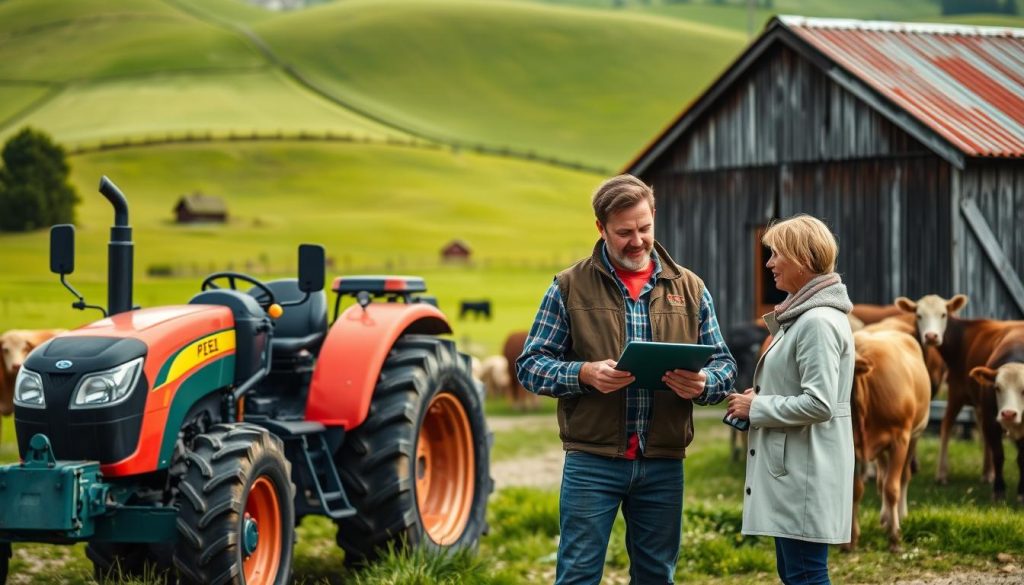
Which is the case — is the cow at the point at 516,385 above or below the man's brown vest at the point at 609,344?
below

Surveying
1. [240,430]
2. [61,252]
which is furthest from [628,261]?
[61,252]

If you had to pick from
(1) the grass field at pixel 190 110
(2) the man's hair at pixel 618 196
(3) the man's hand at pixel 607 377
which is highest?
(1) the grass field at pixel 190 110

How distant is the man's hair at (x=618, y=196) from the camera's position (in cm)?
441

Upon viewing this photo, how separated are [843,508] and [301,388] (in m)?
3.97

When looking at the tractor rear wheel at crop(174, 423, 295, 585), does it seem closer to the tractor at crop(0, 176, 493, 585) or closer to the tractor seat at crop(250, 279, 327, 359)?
the tractor at crop(0, 176, 493, 585)

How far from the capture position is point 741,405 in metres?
4.54

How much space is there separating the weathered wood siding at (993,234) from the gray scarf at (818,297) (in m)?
9.61

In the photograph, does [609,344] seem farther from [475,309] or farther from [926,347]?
[475,309]

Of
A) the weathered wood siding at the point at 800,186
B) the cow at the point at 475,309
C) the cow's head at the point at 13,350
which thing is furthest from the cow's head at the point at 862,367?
the cow at the point at 475,309

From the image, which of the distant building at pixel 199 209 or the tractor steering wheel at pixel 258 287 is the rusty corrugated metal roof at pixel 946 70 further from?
the distant building at pixel 199 209

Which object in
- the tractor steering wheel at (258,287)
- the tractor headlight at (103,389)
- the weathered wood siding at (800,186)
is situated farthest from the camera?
the weathered wood siding at (800,186)

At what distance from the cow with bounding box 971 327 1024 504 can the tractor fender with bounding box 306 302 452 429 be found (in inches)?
168

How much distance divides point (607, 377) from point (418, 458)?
11.9 ft

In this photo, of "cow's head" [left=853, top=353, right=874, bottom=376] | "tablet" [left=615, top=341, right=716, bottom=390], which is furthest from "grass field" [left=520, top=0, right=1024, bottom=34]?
"tablet" [left=615, top=341, right=716, bottom=390]
